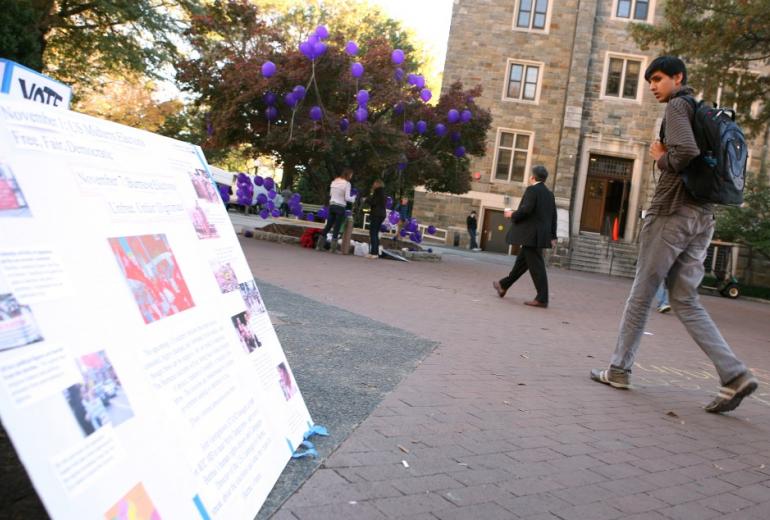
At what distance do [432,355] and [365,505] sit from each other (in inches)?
116

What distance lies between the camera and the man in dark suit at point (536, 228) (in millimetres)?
9672

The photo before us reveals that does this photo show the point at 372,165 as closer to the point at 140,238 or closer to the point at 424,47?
the point at 140,238

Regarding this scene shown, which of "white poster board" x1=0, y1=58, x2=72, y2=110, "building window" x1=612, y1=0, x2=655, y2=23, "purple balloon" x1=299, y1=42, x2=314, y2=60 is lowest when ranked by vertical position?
"white poster board" x1=0, y1=58, x2=72, y2=110

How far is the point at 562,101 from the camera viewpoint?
30.2m

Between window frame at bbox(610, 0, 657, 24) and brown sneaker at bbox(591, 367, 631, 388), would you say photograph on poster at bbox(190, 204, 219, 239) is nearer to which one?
brown sneaker at bbox(591, 367, 631, 388)

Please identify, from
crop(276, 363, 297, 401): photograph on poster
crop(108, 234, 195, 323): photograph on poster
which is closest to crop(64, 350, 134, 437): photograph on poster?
crop(108, 234, 195, 323): photograph on poster

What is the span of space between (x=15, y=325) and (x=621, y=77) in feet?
105

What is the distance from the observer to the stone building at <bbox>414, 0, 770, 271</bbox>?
97.2ft

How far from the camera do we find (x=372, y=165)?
1534 cm

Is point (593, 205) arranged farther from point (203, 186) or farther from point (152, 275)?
point (152, 275)

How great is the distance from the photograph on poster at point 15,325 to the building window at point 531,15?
104ft

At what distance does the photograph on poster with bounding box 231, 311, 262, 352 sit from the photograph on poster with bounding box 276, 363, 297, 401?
0.68 ft

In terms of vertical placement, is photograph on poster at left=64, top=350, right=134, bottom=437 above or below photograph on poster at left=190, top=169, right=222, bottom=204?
below

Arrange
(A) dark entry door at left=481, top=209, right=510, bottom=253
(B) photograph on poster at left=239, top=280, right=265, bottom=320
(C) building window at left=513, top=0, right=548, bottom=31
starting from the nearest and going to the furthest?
(B) photograph on poster at left=239, top=280, right=265, bottom=320 → (C) building window at left=513, top=0, right=548, bottom=31 → (A) dark entry door at left=481, top=209, right=510, bottom=253
